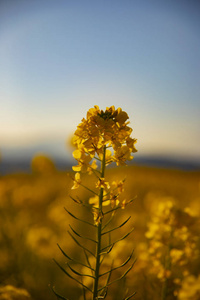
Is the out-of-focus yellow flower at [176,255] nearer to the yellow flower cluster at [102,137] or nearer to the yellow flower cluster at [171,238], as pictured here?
the yellow flower cluster at [171,238]

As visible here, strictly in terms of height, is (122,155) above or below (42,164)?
above

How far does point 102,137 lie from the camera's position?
4.82 feet

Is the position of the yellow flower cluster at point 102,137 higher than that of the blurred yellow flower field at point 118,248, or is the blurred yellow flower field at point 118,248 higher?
the yellow flower cluster at point 102,137

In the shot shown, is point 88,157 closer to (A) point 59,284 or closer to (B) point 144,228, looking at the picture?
(A) point 59,284

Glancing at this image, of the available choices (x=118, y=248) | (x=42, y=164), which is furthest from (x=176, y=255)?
(x=42, y=164)

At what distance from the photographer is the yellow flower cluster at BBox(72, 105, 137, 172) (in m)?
1.45

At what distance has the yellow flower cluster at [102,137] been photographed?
4.76 ft

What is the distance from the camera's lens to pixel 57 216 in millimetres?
5555

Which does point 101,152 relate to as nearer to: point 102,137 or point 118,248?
point 102,137

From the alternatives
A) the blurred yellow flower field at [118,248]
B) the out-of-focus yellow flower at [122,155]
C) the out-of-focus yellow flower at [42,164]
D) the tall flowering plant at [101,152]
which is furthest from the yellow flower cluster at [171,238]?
the out-of-focus yellow flower at [42,164]

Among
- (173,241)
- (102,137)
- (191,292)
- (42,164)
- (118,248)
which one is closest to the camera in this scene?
(102,137)

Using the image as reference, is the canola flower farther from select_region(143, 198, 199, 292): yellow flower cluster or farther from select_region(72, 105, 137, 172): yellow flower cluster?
select_region(72, 105, 137, 172): yellow flower cluster

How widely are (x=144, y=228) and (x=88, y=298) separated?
2060mm

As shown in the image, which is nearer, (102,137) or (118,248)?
(102,137)
